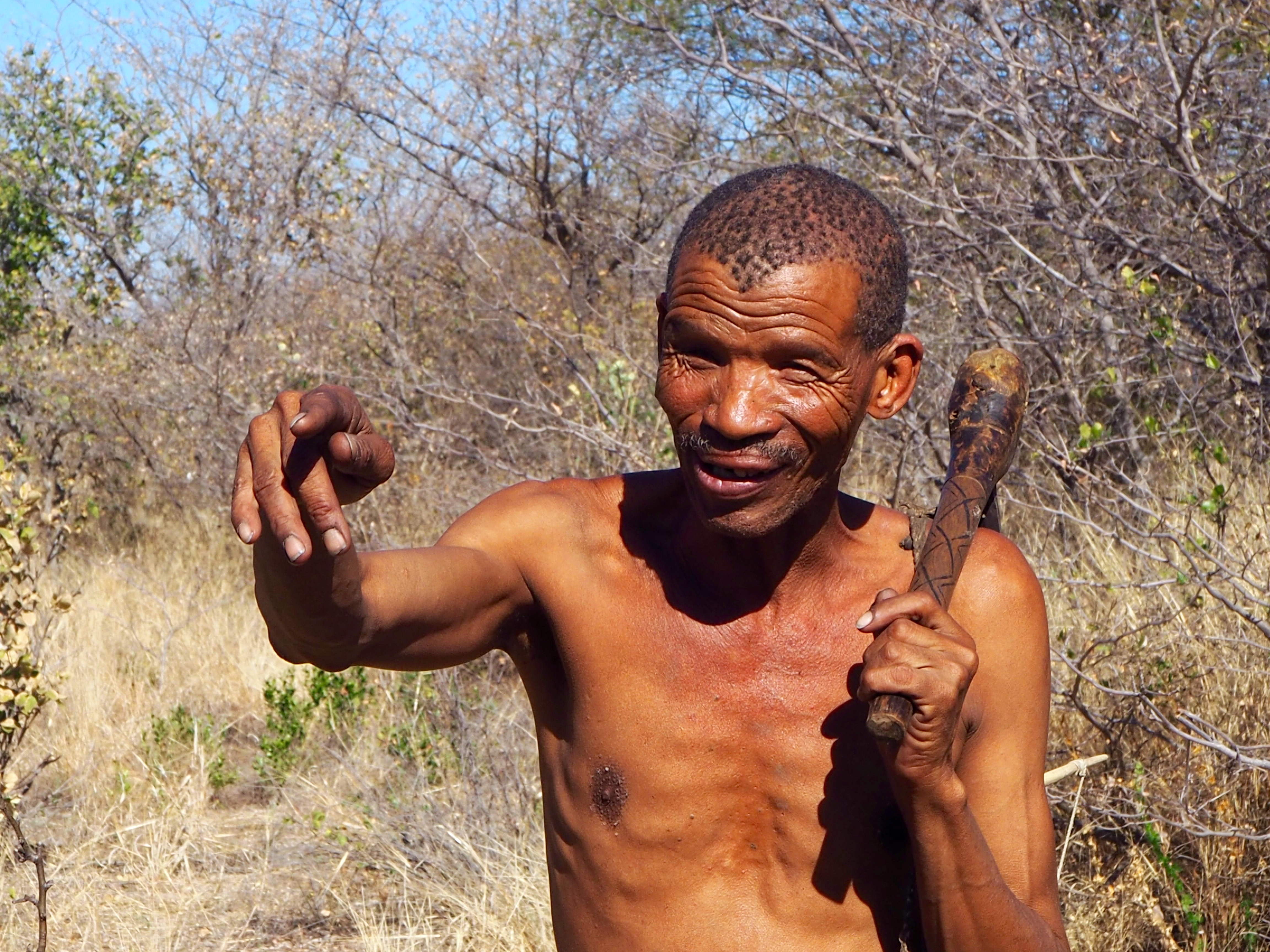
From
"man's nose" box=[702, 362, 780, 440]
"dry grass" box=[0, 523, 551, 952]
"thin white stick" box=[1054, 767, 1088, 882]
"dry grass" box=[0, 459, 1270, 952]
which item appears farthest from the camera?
"dry grass" box=[0, 523, 551, 952]

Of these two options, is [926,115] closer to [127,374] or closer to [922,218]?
[922,218]

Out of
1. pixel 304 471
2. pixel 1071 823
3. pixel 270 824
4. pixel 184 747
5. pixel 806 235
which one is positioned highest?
pixel 806 235

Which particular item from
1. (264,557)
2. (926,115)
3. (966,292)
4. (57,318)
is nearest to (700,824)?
(264,557)

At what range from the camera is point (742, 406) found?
168 cm

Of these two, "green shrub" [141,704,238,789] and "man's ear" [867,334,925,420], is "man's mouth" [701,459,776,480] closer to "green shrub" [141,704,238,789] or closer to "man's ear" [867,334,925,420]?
"man's ear" [867,334,925,420]

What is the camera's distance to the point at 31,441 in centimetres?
808

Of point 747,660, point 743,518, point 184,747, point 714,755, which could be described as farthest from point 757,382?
point 184,747

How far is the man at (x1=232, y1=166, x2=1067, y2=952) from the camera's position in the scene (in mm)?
1694

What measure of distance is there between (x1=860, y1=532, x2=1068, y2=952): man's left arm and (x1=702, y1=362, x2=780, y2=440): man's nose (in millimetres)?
249

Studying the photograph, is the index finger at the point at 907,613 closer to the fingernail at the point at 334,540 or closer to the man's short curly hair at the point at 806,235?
the man's short curly hair at the point at 806,235

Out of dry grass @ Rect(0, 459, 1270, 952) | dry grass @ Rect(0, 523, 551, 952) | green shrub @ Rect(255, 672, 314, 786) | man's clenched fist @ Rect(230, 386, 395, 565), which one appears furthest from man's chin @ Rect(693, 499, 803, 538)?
green shrub @ Rect(255, 672, 314, 786)

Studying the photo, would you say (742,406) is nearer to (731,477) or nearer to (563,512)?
(731,477)

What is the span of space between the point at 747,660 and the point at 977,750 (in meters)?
0.31

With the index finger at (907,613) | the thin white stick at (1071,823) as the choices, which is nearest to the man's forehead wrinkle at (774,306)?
the index finger at (907,613)
